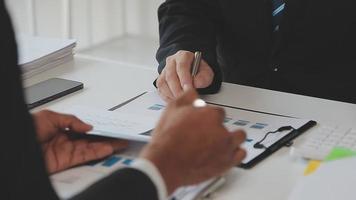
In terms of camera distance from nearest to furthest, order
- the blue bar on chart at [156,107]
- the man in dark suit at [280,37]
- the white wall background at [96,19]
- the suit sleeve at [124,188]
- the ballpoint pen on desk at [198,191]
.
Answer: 1. the suit sleeve at [124,188]
2. the ballpoint pen on desk at [198,191]
3. the blue bar on chart at [156,107]
4. the man in dark suit at [280,37]
5. the white wall background at [96,19]

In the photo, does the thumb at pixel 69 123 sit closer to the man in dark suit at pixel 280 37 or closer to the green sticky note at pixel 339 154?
the green sticky note at pixel 339 154

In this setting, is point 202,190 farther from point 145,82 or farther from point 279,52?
point 279,52

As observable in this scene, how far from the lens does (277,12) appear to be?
5.57ft

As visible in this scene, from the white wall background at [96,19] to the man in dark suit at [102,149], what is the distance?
236 centimetres

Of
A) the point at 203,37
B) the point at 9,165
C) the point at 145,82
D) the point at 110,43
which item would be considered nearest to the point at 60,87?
the point at 145,82

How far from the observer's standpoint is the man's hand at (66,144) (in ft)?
3.35

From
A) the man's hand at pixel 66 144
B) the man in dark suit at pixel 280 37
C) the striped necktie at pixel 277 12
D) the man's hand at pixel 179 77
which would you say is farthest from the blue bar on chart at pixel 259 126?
the striped necktie at pixel 277 12

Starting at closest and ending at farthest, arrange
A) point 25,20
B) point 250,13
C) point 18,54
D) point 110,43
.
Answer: point 18,54
point 250,13
point 25,20
point 110,43

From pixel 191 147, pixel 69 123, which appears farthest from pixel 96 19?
pixel 191 147

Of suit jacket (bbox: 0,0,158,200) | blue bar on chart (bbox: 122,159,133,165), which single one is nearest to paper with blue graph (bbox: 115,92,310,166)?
blue bar on chart (bbox: 122,159,133,165)

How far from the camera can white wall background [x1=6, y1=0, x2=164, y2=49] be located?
133 inches

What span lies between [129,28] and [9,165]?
3.23 metres

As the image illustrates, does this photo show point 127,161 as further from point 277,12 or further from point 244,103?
point 277,12

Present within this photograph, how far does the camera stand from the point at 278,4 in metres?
1.69
